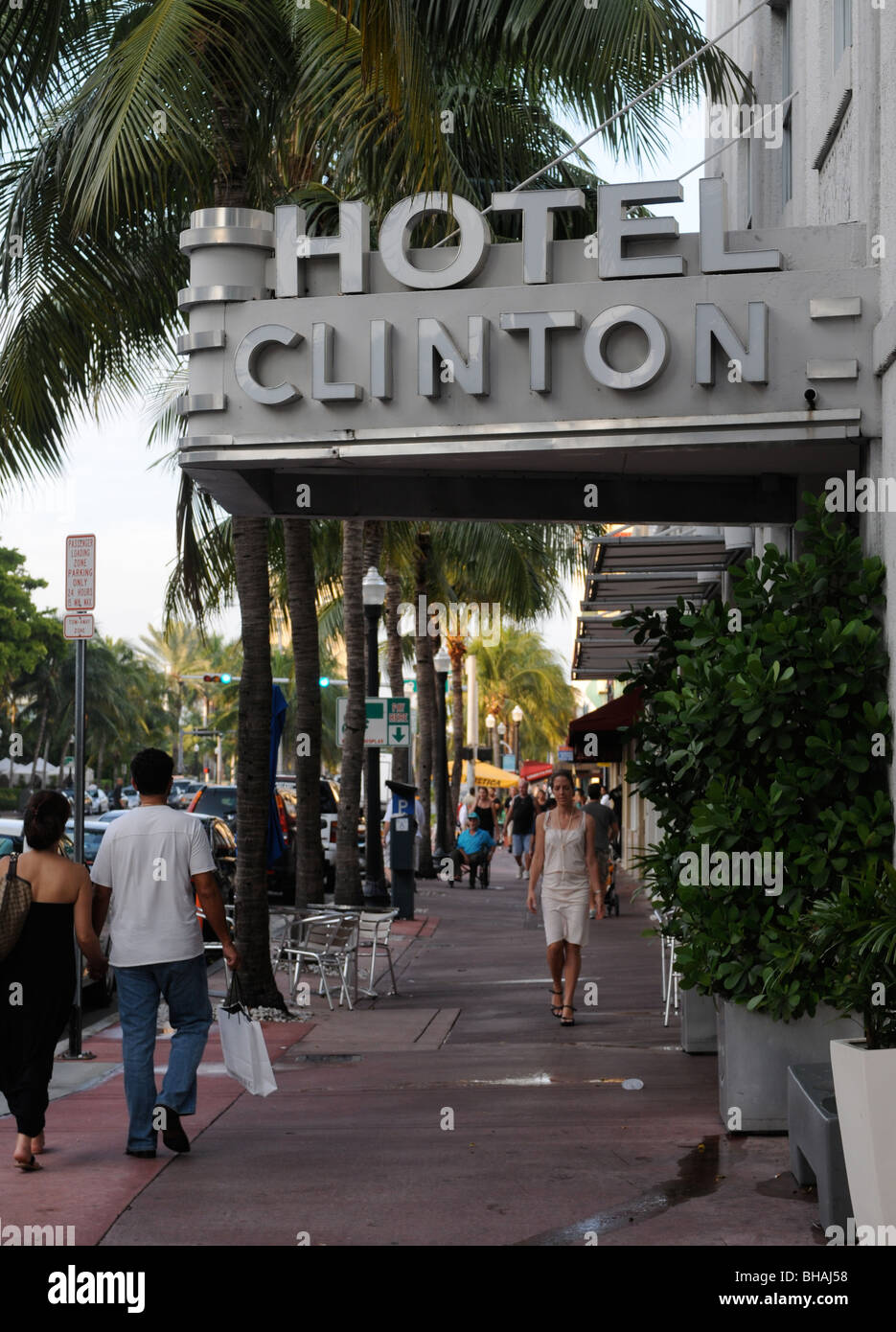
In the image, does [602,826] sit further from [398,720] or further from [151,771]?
[151,771]

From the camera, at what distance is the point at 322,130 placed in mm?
12547

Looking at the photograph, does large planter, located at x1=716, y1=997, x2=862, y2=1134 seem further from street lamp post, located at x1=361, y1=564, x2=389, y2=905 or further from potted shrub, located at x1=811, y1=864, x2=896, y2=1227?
street lamp post, located at x1=361, y1=564, x2=389, y2=905

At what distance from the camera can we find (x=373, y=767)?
2280 cm

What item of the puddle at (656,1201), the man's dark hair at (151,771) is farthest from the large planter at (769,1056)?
the man's dark hair at (151,771)

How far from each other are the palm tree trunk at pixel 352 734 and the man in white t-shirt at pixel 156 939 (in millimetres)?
11257

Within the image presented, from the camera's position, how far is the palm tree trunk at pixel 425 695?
33.7m

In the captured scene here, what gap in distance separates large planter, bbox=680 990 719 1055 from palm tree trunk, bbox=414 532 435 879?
901 inches

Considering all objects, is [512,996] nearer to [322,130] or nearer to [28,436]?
[28,436]

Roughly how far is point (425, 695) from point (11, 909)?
2989 centimetres

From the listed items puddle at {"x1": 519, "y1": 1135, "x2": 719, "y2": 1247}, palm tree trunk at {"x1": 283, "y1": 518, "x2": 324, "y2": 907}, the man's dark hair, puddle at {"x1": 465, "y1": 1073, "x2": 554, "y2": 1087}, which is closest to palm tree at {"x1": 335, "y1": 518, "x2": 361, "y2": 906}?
palm tree trunk at {"x1": 283, "y1": 518, "x2": 324, "y2": 907}

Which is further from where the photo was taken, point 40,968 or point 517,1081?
point 517,1081

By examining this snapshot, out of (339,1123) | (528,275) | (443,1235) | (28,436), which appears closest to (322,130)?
(28,436)

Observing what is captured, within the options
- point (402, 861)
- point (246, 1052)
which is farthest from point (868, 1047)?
point (402, 861)

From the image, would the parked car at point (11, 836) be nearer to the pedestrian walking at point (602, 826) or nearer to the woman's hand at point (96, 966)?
the woman's hand at point (96, 966)
